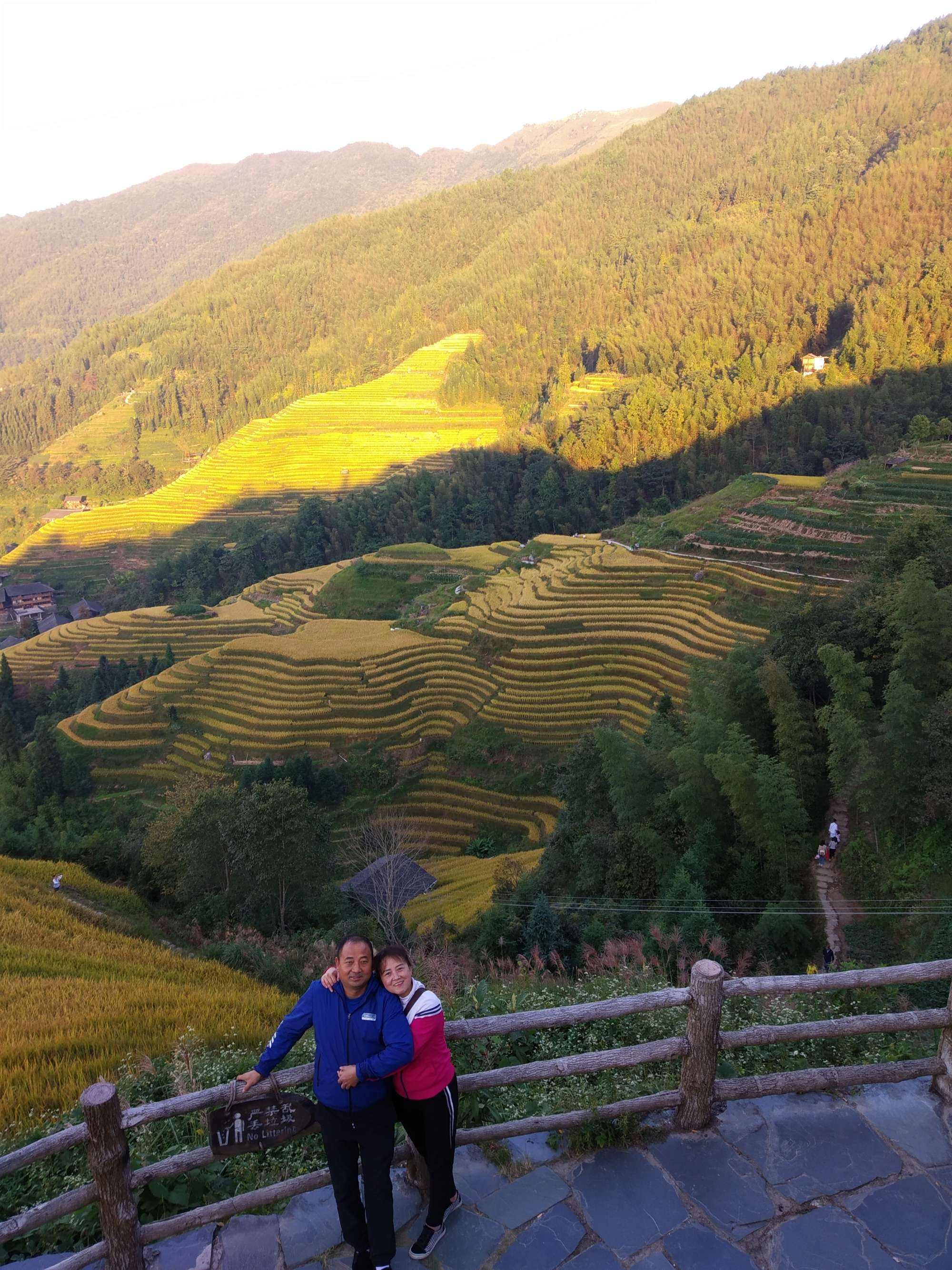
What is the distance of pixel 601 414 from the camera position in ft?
174

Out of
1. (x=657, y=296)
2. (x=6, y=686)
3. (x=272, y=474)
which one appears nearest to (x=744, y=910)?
(x=6, y=686)

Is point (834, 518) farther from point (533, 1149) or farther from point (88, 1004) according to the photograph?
point (533, 1149)

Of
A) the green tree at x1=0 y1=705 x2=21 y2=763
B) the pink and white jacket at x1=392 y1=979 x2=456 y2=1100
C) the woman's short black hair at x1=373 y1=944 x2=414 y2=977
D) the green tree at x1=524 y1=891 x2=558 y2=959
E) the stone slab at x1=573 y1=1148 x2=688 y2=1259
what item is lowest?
the green tree at x1=0 y1=705 x2=21 y2=763

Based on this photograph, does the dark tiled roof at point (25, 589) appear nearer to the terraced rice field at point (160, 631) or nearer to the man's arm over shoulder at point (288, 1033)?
the terraced rice field at point (160, 631)

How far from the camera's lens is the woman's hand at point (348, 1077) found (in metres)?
2.20

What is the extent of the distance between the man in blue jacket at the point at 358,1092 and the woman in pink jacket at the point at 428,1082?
0.04 meters

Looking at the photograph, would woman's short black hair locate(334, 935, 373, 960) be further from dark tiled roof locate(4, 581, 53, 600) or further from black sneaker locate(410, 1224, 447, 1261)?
dark tiled roof locate(4, 581, 53, 600)

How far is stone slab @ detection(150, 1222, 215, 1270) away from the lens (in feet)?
7.64

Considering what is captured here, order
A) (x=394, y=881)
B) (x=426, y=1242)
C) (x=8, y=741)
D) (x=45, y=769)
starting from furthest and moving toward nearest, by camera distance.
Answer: (x=8, y=741) → (x=45, y=769) → (x=394, y=881) → (x=426, y=1242)

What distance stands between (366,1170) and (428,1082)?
0.94 feet

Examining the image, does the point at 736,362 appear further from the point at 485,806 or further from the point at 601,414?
the point at 485,806

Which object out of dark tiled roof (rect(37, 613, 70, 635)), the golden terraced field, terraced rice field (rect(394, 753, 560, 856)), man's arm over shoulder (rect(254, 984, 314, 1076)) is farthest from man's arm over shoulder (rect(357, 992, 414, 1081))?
dark tiled roof (rect(37, 613, 70, 635))

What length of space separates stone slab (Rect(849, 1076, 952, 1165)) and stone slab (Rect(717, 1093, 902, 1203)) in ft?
0.19

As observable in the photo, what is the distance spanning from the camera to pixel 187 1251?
7.80 ft
